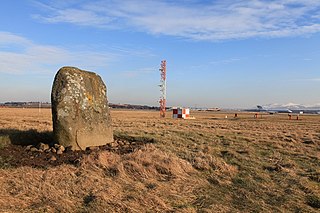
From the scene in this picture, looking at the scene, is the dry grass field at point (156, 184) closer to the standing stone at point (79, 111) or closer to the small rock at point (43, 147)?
the small rock at point (43, 147)

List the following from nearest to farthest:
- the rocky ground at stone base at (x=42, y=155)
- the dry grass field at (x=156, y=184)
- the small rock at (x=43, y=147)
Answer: the dry grass field at (x=156, y=184), the rocky ground at stone base at (x=42, y=155), the small rock at (x=43, y=147)

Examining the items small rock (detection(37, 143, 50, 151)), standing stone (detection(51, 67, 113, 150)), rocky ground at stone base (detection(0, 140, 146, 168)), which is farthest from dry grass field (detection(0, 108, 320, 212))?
standing stone (detection(51, 67, 113, 150))

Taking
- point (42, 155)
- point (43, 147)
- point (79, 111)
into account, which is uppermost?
point (79, 111)

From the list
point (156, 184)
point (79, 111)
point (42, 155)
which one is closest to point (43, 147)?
point (42, 155)

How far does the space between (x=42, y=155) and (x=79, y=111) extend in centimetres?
205

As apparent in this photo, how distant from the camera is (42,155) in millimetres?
9906

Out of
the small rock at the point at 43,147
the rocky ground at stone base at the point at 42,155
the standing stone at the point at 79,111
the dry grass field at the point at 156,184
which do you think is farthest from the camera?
the standing stone at the point at 79,111

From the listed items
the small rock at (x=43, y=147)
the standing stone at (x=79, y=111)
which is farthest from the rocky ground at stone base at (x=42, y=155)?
the standing stone at (x=79, y=111)

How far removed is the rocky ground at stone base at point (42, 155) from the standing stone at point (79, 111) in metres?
0.40

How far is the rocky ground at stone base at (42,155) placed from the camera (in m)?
8.94

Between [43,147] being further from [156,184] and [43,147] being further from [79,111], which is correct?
[156,184]

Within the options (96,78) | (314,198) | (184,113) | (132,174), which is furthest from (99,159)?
(184,113)

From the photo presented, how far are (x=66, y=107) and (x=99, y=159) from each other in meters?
2.71

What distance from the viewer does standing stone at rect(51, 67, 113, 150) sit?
35.5 ft
